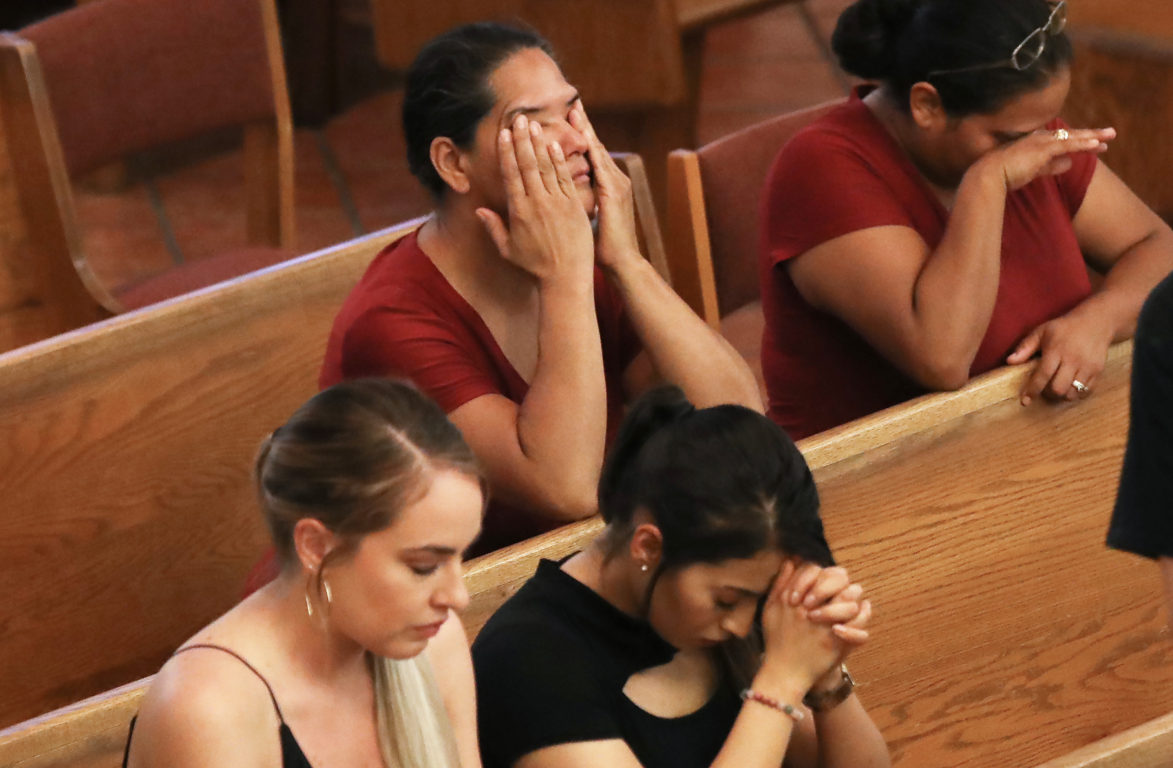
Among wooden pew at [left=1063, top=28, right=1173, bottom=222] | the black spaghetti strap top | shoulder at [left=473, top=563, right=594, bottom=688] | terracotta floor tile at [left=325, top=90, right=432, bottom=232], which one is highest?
the black spaghetti strap top

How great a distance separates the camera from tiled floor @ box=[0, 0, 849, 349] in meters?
4.59

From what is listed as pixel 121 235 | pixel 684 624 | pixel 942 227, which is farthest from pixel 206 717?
pixel 121 235

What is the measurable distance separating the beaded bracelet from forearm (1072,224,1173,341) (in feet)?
3.04

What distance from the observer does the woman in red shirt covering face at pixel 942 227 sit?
7.36 ft

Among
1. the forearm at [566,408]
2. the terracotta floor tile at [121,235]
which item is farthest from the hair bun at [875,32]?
the terracotta floor tile at [121,235]

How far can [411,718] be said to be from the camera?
1.58 metres

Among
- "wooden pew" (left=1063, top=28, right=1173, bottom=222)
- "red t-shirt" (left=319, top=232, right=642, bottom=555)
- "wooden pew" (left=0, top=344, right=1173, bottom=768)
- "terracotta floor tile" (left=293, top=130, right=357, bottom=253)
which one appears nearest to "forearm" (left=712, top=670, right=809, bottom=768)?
"wooden pew" (left=0, top=344, right=1173, bottom=768)

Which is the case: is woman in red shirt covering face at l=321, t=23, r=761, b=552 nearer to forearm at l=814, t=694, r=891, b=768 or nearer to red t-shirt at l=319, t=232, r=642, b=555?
red t-shirt at l=319, t=232, r=642, b=555

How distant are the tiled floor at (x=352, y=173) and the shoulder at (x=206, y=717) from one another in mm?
3037

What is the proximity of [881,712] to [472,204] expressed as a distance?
0.83 metres

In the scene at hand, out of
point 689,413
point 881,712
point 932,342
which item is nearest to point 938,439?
point 932,342

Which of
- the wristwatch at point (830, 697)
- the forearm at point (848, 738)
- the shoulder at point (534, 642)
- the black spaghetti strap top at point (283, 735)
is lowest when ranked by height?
the forearm at point (848, 738)

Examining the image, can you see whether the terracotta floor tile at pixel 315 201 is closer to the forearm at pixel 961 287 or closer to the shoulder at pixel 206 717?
the forearm at pixel 961 287

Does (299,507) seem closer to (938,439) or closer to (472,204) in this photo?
(472,204)
